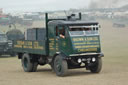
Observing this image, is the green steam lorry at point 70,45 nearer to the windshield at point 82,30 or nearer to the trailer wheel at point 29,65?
the windshield at point 82,30

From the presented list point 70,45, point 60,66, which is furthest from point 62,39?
point 60,66

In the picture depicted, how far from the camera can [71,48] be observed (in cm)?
1667

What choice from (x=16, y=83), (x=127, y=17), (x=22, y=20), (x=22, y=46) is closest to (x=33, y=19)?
(x=22, y=20)

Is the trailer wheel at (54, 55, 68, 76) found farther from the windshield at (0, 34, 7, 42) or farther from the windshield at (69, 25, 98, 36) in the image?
the windshield at (0, 34, 7, 42)

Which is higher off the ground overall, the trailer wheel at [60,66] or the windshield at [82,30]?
the windshield at [82,30]

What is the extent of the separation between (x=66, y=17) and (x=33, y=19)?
5522 cm

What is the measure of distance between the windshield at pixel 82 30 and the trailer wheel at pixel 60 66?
114 cm

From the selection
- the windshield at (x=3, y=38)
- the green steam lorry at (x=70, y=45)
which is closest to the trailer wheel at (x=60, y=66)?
the green steam lorry at (x=70, y=45)

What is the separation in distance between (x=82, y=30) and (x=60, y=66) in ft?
5.69

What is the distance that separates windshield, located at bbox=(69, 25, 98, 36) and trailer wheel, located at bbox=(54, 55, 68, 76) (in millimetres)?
1137

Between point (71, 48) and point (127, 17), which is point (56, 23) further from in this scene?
point (127, 17)

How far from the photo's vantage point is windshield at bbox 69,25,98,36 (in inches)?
671

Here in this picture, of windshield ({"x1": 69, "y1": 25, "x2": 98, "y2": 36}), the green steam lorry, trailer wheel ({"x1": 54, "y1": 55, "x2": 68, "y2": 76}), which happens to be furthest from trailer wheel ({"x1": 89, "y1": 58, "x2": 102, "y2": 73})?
trailer wheel ({"x1": 54, "y1": 55, "x2": 68, "y2": 76})

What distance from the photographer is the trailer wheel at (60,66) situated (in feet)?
55.1
